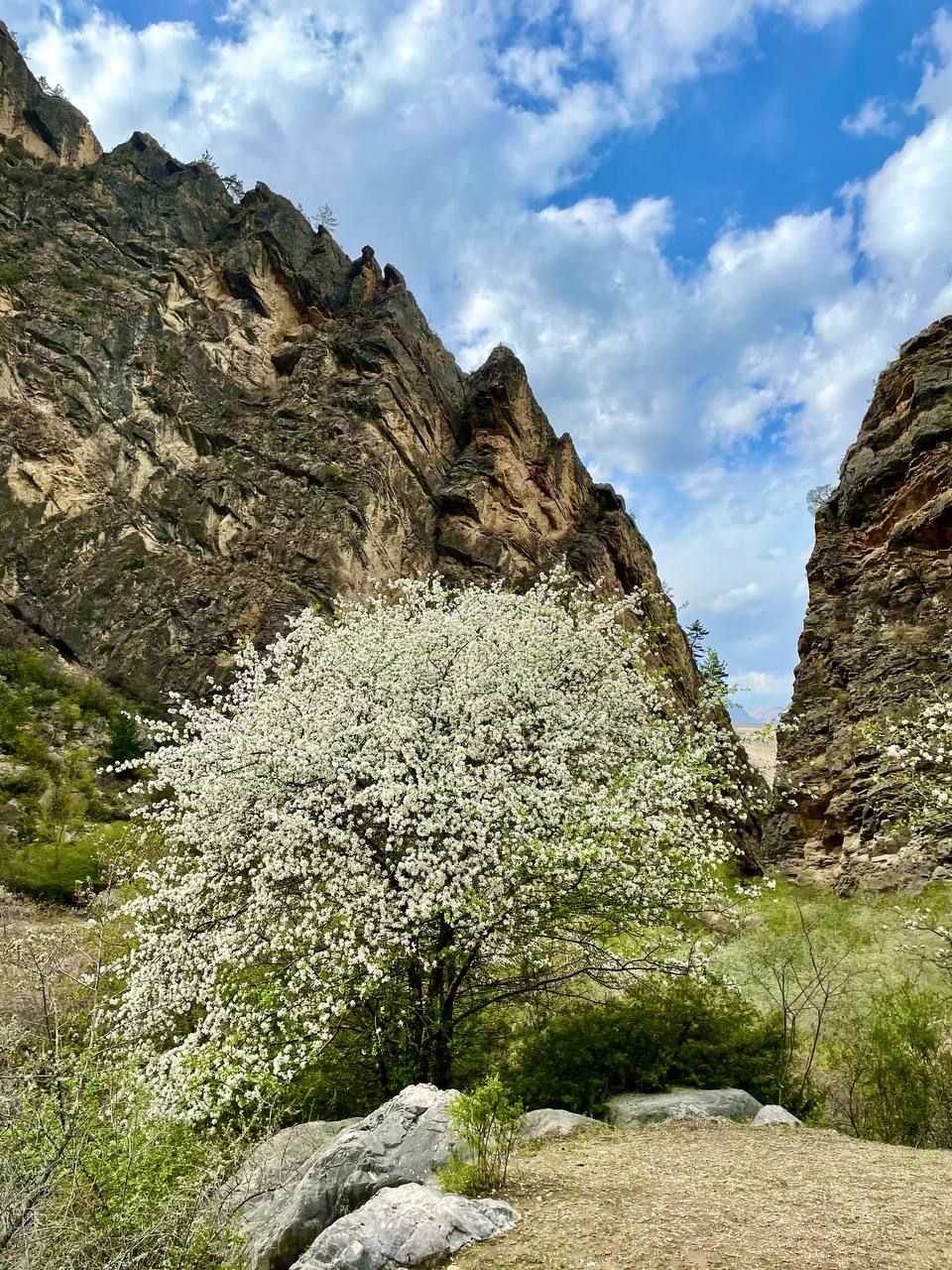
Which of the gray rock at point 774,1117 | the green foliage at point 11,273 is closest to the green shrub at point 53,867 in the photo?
the gray rock at point 774,1117

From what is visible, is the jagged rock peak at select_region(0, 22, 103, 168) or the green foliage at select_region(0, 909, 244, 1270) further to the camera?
the jagged rock peak at select_region(0, 22, 103, 168)

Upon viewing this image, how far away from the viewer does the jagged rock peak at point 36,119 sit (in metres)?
54.6

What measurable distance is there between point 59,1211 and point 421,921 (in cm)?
556

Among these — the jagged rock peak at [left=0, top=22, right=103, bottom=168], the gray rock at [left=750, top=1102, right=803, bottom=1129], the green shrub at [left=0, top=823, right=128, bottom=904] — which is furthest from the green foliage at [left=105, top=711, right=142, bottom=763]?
the jagged rock peak at [left=0, top=22, right=103, bottom=168]

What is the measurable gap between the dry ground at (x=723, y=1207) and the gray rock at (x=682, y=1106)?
1133 millimetres

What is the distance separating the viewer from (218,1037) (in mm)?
9961

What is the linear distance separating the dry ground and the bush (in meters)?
2.02

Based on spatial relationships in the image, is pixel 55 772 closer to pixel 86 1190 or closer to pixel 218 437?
pixel 218 437

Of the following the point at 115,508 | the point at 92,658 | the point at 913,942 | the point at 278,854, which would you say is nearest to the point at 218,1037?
the point at 278,854

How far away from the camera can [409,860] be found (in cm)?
966

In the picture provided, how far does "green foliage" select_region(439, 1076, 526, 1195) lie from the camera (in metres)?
5.95

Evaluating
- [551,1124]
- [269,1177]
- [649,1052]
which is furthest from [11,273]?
[551,1124]

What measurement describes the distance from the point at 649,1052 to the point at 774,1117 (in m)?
1.79

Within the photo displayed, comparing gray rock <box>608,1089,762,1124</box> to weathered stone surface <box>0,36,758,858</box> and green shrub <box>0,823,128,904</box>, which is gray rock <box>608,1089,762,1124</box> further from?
weathered stone surface <box>0,36,758,858</box>
